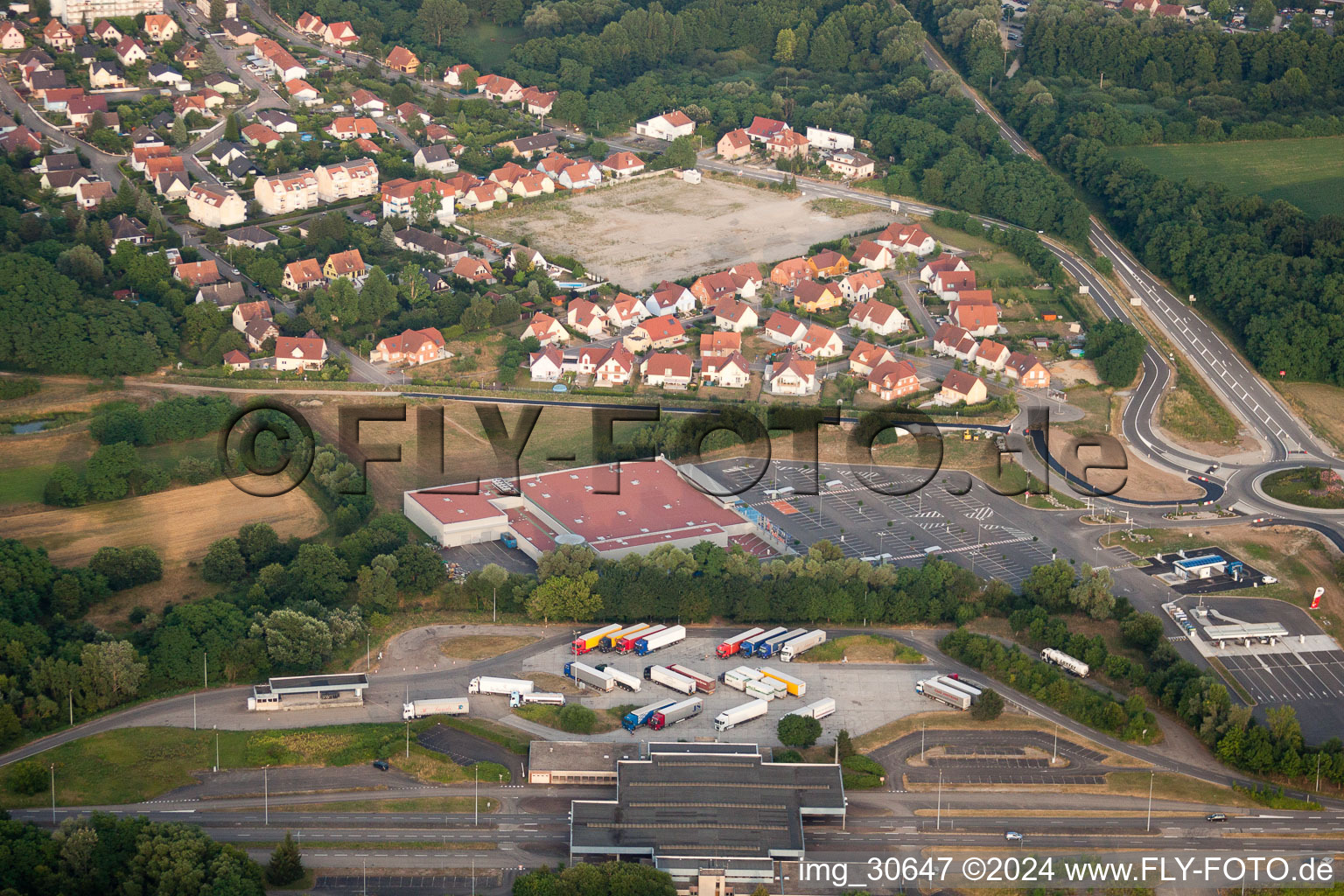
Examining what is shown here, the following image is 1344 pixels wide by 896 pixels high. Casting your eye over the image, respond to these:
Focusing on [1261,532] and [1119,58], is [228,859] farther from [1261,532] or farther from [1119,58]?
[1119,58]

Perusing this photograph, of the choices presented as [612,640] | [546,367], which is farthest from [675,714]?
[546,367]

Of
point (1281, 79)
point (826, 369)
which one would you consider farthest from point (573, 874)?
point (1281, 79)

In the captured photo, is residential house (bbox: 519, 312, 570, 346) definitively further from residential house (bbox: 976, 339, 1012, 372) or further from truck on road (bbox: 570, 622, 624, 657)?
truck on road (bbox: 570, 622, 624, 657)

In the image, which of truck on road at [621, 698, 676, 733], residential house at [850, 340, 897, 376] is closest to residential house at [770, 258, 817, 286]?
residential house at [850, 340, 897, 376]

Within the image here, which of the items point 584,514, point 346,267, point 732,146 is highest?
point 732,146

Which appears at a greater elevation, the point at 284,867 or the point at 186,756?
the point at 186,756

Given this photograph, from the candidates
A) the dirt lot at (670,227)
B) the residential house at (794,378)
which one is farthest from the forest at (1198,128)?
the residential house at (794,378)

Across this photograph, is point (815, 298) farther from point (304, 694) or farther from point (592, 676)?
point (304, 694)
